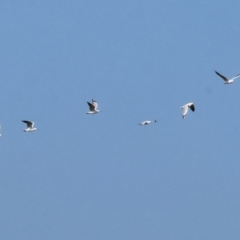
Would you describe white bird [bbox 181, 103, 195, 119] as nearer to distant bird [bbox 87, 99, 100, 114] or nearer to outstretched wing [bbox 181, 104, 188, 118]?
outstretched wing [bbox 181, 104, 188, 118]

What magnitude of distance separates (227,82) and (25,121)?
18447mm

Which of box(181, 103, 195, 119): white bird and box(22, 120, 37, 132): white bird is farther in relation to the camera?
box(22, 120, 37, 132): white bird

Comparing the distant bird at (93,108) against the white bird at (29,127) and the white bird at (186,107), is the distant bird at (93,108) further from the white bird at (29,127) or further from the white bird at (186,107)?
the white bird at (186,107)

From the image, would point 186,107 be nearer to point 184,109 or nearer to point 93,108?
point 184,109

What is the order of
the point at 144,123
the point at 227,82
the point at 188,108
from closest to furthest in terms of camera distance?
the point at 188,108 → the point at 227,82 → the point at 144,123

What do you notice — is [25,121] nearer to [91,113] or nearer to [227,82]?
[91,113]

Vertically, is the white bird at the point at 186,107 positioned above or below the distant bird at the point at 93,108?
below

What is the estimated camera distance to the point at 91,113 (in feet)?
277

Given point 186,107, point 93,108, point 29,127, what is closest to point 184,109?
point 186,107

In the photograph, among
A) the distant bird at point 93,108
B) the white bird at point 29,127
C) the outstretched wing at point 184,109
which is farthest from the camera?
the white bird at point 29,127

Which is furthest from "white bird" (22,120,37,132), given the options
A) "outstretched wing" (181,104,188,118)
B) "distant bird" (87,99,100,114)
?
"outstretched wing" (181,104,188,118)

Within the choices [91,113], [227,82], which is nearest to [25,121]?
[91,113]

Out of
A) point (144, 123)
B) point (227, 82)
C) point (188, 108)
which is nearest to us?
point (188, 108)

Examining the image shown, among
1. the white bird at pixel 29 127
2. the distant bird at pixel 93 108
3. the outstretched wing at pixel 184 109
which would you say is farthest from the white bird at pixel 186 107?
the white bird at pixel 29 127
